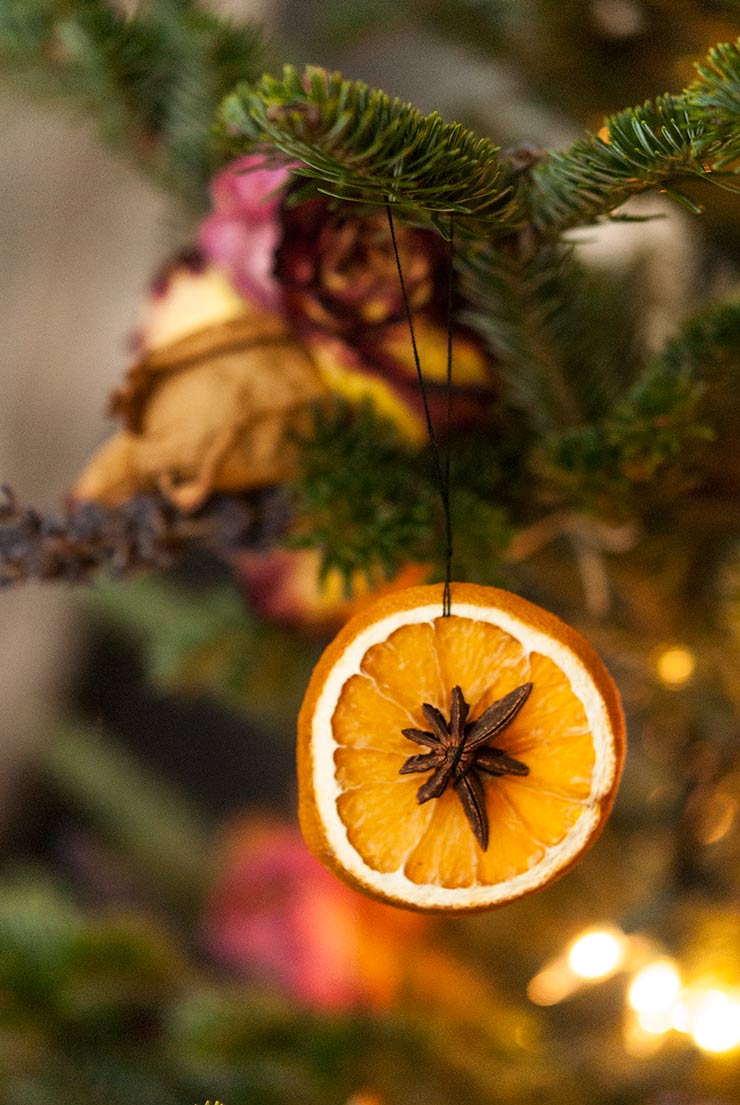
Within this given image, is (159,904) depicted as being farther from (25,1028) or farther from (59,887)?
(25,1028)

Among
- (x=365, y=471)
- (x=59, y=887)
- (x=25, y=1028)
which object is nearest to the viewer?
(x=365, y=471)

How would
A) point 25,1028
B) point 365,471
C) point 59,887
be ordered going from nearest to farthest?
point 365,471, point 25,1028, point 59,887

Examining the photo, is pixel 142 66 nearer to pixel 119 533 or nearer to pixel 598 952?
pixel 119 533

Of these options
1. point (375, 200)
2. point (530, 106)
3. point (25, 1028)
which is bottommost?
point (25, 1028)

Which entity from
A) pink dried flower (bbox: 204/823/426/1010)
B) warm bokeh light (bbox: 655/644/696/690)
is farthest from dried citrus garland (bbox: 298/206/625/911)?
pink dried flower (bbox: 204/823/426/1010)

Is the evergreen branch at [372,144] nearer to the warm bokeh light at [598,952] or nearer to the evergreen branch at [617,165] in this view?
the evergreen branch at [617,165]

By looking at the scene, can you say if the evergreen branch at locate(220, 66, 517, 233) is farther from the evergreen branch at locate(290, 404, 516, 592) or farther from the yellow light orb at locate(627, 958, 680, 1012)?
the yellow light orb at locate(627, 958, 680, 1012)

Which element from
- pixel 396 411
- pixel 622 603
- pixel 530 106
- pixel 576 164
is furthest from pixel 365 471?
pixel 530 106
